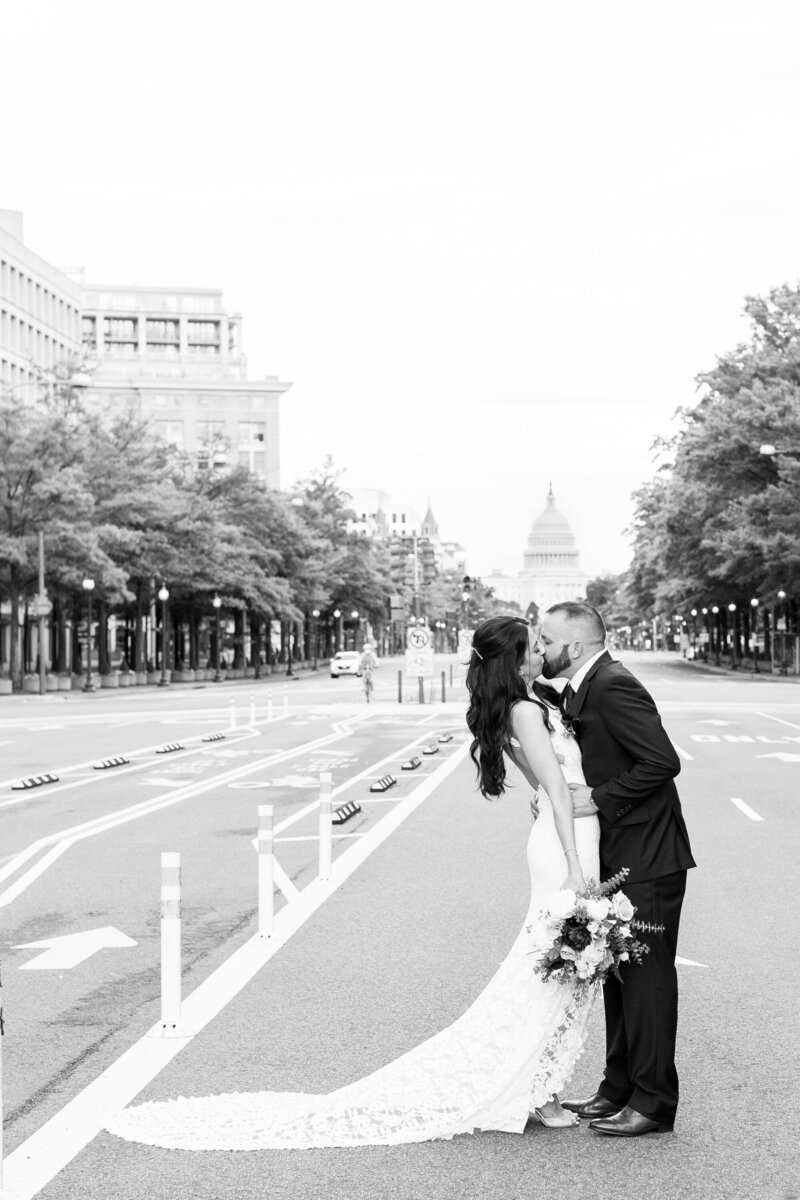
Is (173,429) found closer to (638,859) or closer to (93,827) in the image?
(93,827)

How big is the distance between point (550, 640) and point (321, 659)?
13419 centimetres

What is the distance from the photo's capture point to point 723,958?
31.1 ft

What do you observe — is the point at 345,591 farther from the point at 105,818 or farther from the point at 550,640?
the point at 550,640

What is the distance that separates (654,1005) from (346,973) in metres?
3.37

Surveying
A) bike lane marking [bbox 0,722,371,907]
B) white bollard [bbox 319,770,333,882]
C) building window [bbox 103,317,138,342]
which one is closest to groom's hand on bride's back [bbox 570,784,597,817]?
white bollard [bbox 319,770,333,882]

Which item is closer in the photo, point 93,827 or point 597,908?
point 597,908

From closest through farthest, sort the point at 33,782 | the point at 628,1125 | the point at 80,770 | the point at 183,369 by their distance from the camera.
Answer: the point at 628,1125
the point at 33,782
the point at 80,770
the point at 183,369

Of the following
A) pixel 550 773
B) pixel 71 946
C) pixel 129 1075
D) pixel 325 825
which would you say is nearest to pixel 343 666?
pixel 325 825

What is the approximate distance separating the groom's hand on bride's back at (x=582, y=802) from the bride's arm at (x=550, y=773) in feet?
0.21

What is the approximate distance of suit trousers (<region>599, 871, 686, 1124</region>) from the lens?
19.4ft

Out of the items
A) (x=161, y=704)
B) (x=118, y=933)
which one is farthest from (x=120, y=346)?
(x=118, y=933)

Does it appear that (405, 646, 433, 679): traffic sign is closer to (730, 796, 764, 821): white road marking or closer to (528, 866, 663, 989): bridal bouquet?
(730, 796, 764, 821): white road marking

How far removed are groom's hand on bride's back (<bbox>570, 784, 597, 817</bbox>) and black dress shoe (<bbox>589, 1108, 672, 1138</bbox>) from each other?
3.78 feet

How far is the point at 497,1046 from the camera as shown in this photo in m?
5.86
